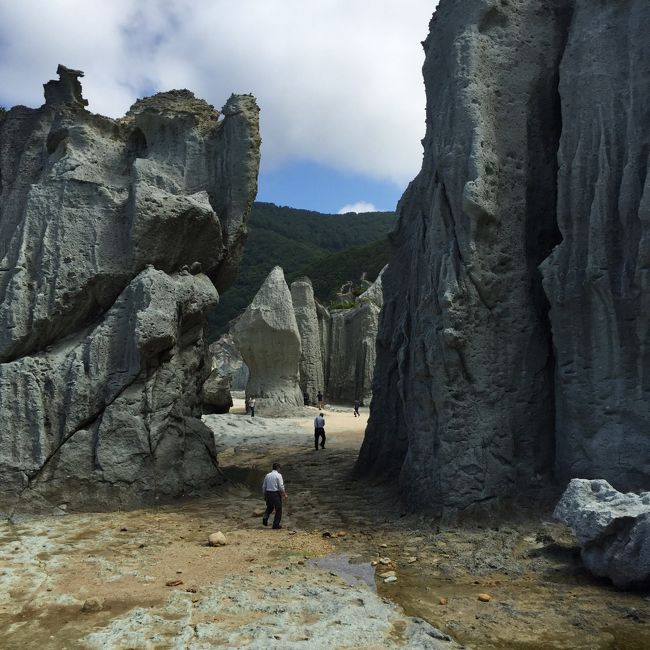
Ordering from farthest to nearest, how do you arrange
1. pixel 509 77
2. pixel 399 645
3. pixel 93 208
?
pixel 93 208
pixel 509 77
pixel 399 645

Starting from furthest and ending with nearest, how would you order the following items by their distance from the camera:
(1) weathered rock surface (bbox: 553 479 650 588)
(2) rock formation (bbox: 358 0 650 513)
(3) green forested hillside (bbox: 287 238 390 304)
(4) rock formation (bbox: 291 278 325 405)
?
(3) green forested hillside (bbox: 287 238 390 304)
(4) rock formation (bbox: 291 278 325 405)
(2) rock formation (bbox: 358 0 650 513)
(1) weathered rock surface (bbox: 553 479 650 588)

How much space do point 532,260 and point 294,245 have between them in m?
59.9

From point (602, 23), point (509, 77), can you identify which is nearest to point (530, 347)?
point (509, 77)

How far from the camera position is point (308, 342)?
26.9m

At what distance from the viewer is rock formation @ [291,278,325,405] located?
1053 inches

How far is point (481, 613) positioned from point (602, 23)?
7.23 meters

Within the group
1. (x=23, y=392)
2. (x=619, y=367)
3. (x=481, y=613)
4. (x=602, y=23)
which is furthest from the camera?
(x=23, y=392)

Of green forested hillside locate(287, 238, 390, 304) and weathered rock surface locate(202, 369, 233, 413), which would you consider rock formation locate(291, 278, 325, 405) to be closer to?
weathered rock surface locate(202, 369, 233, 413)

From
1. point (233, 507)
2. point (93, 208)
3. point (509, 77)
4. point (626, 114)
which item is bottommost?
point (233, 507)

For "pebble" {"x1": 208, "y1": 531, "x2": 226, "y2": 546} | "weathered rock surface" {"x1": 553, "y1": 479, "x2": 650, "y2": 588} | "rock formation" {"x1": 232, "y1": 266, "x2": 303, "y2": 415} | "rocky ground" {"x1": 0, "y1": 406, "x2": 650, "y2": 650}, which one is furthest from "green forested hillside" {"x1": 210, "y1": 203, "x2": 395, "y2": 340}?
"weathered rock surface" {"x1": 553, "y1": 479, "x2": 650, "y2": 588}

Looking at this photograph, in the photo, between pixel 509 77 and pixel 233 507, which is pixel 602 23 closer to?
pixel 509 77

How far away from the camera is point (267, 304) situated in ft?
75.9

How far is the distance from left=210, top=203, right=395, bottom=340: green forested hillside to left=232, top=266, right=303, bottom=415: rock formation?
16403 millimetres

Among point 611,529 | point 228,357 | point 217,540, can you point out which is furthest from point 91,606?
point 228,357
